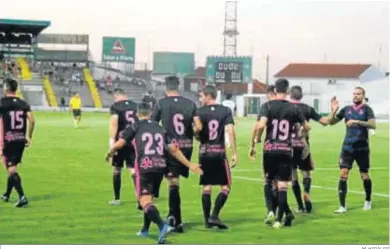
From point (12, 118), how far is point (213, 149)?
3970mm

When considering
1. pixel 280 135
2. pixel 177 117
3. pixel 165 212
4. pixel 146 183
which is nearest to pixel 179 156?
pixel 146 183

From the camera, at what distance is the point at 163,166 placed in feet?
34.4

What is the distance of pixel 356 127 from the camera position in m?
13.5

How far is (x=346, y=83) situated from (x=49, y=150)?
100 metres

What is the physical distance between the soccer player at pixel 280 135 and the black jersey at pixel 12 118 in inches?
166

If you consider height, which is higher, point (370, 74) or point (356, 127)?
point (370, 74)

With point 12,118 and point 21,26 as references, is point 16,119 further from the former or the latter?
point 21,26

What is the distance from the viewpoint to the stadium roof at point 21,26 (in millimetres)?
59906

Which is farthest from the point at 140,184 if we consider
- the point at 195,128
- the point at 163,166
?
the point at 195,128

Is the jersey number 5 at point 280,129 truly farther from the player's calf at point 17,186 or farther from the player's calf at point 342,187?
the player's calf at point 17,186

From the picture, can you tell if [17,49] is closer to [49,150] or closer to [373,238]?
[49,150]

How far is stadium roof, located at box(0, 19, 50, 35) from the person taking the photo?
5991 cm

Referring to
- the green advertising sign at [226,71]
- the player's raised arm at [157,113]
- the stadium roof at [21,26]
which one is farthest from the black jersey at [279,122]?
the green advertising sign at [226,71]

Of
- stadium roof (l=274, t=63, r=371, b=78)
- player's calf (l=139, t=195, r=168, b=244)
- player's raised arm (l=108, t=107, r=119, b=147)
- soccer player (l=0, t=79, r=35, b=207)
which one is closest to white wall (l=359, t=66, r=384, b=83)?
stadium roof (l=274, t=63, r=371, b=78)
